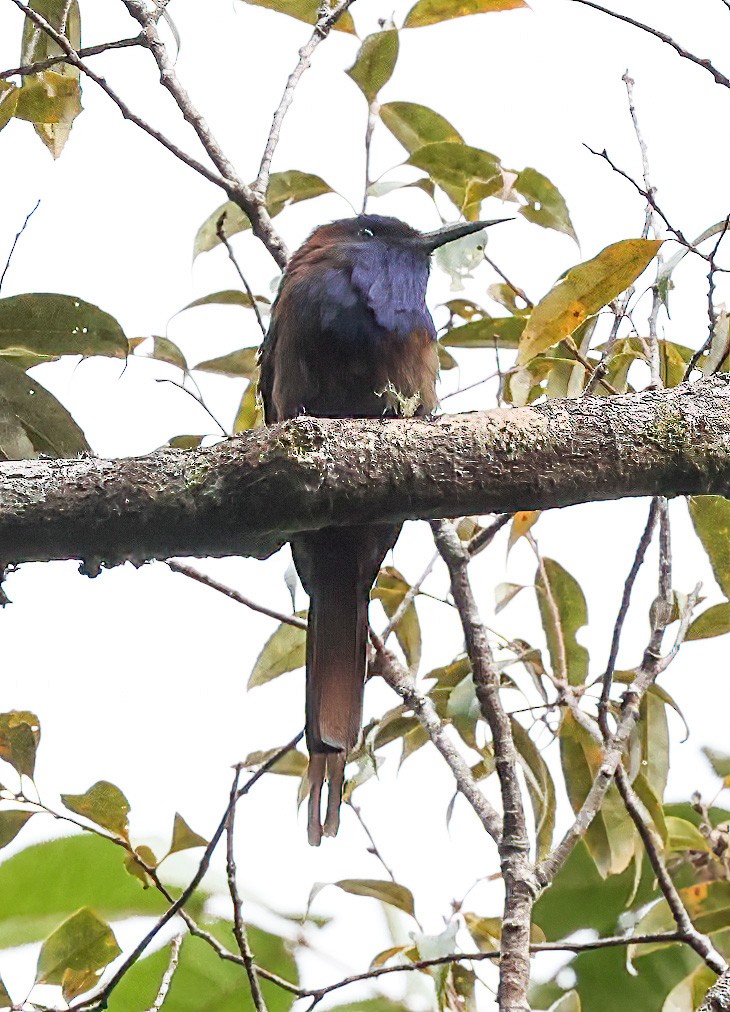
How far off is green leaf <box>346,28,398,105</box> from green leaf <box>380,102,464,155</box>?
0.25ft

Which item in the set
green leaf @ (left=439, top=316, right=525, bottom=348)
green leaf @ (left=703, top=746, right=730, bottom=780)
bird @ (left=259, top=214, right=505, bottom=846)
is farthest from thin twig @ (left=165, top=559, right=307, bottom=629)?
green leaf @ (left=703, top=746, right=730, bottom=780)

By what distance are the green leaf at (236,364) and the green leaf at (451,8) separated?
31.5 inches

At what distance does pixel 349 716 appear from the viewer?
2260 millimetres

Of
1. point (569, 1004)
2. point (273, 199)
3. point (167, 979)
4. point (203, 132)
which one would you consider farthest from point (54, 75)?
point (569, 1004)

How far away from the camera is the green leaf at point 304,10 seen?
244cm

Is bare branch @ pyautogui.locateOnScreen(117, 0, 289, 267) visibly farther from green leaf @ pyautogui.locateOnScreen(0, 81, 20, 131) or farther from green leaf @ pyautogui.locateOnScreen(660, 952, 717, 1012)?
green leaf @ pyautogui.locateOnScreen(660, 952, 717, 1012)

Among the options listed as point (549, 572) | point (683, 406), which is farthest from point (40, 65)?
point (549, 572)

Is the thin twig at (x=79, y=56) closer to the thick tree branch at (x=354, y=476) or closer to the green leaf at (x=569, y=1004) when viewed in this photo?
the thick tree branch at (x=354, y=476)

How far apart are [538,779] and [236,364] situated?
115 cm

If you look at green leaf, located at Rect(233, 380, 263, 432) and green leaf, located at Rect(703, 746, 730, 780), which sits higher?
green leaf, located at Rect(233, 380, 263, 432)

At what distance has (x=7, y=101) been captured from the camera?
6.45 ft

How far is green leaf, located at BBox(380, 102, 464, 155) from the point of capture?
250 cm

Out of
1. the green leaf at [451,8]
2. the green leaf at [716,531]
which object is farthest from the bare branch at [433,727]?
the green leaf at [451,8]

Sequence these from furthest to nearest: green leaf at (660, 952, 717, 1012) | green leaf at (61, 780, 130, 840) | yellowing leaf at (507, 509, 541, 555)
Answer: yellowing leaf at (507, 509, 541, 555) < green leaf at (660, 952, 717, 1012) < green leaf at (61, 780, 130, 840)
